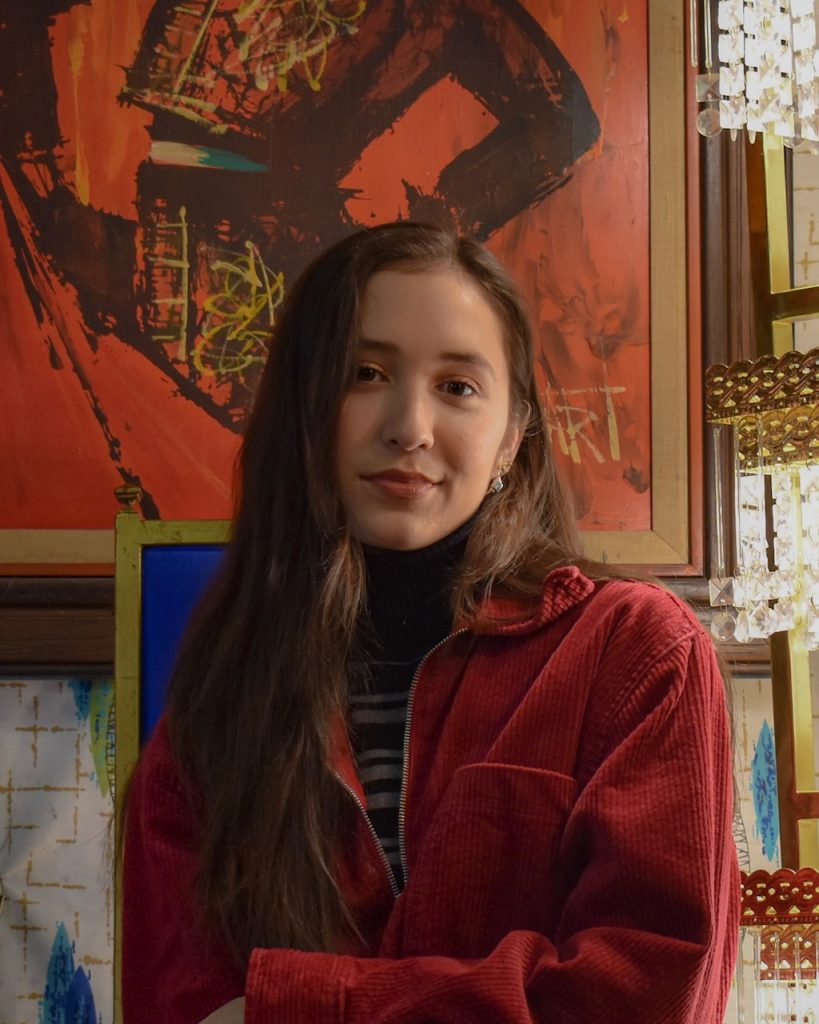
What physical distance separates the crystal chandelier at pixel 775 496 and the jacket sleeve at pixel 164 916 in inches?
25.6

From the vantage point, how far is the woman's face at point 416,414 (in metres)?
1.16

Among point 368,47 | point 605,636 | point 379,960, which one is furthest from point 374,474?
point 368,47

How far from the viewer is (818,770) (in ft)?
6.41

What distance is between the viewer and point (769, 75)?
57.9 inches

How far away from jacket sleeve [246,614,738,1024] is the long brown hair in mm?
116

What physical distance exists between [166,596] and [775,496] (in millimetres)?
738

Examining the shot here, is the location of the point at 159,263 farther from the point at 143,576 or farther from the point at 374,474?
the point at 374,474

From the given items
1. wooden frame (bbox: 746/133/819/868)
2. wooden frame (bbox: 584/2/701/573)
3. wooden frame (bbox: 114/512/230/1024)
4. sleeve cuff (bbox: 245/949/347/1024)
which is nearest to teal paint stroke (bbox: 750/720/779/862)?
wooden frame (bbox: 584/2/701/573)

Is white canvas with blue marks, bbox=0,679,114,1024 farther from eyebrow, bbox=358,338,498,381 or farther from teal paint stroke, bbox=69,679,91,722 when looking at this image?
eyebrow, bbox=358,338,498,381

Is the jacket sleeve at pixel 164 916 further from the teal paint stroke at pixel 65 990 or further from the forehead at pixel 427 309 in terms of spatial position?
the teal paint stroke at pixel 65 990

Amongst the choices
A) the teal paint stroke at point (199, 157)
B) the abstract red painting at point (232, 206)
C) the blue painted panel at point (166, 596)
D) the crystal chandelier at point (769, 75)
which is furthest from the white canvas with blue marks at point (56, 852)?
the crystal chandelier at point (769, 75)

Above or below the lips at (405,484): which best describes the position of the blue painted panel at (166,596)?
below

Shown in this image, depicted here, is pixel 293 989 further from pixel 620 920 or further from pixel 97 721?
pixel 97 721

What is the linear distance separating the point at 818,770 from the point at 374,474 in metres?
1.10
